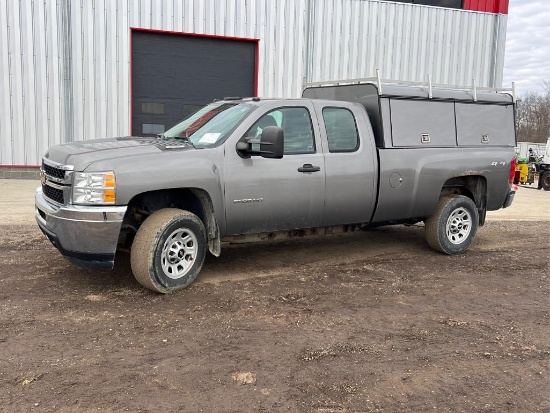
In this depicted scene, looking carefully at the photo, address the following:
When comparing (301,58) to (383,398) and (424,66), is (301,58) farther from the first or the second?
(383,398)

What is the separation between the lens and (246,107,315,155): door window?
18.2 ft

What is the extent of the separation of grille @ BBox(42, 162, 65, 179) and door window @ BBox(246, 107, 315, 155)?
6.53ft

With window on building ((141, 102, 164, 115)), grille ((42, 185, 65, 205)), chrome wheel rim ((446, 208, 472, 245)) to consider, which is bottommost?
chrome wheel rim ((446, 208, 472, 245))

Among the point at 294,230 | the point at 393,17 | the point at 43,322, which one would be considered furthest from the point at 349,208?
the point at 393,17

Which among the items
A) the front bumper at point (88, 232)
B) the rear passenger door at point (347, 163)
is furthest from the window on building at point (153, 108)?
the front bumper at point (88, 232)

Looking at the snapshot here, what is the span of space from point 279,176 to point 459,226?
3060 mm

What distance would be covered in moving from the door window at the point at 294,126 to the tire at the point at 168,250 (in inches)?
50.8

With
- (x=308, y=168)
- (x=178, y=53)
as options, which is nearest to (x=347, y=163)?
(x=308, y=168)

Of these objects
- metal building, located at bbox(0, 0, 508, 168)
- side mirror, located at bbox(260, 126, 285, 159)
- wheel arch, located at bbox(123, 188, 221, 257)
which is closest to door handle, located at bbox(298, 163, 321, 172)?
side mirror, located at bbox(260, 126, 285, 159)

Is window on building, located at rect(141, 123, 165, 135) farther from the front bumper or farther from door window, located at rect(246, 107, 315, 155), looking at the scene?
the front bumper

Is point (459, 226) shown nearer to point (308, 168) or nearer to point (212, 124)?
point (308, 168)

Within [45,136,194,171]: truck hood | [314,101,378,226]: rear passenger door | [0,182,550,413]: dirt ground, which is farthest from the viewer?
[314,101,378,226]: rear passenger door

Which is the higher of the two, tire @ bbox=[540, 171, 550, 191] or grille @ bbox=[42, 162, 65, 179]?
grille @ bbox=[42, 162, 65, 179]

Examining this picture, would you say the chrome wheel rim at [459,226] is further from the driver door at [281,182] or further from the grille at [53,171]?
the grille at [53,171]
